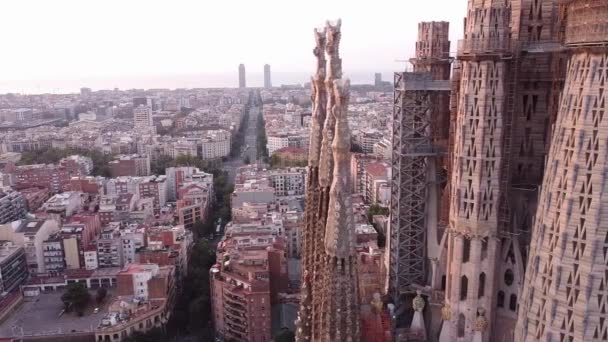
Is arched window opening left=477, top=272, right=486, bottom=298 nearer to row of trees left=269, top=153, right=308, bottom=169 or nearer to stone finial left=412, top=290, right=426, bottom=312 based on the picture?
stone finial left=412, top=290, right=426, bottom=312

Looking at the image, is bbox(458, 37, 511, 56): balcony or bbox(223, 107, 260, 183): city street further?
bbox(223, 107, 260, 183): city street

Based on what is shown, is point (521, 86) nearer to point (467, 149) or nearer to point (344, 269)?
point (467, 149)

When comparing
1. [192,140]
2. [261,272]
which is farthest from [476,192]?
[192,140]

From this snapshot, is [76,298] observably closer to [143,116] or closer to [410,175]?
[410,175]

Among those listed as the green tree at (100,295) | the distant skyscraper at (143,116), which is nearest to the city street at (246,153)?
the distant skyscraper at (143,116)

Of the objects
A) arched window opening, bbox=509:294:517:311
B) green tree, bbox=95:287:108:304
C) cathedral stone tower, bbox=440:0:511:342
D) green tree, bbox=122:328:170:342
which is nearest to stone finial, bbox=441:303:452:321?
cathedral stone tower, bbox=440:0:511:342

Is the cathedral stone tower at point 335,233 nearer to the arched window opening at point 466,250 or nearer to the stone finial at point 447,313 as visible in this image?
the arched window opening at point 466,250
